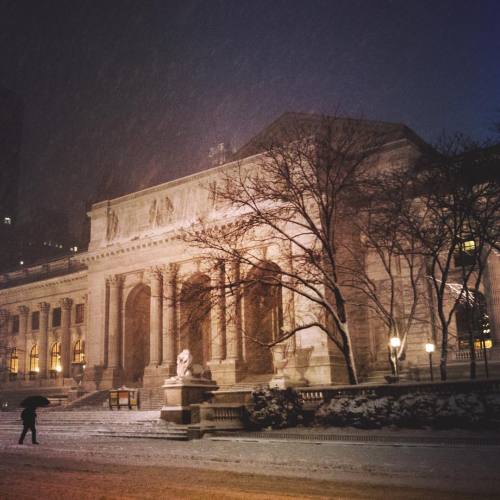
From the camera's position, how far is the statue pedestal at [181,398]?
900 inches

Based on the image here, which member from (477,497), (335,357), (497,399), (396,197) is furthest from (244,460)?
(335,357)

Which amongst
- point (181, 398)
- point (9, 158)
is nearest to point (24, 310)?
point (181, 398)

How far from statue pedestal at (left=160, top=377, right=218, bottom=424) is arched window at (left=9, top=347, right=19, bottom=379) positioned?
41.9 meters

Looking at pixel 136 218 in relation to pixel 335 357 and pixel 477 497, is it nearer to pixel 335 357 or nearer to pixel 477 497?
pixel 335 357

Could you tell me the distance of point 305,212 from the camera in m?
23.9

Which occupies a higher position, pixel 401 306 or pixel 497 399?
pixel 401 306

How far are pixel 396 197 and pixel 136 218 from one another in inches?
967

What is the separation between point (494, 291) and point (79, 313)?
3685 cm

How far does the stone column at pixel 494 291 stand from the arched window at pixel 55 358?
3915 centimetres

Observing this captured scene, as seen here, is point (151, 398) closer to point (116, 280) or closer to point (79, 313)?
point (116, 280)

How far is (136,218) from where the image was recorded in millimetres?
46156

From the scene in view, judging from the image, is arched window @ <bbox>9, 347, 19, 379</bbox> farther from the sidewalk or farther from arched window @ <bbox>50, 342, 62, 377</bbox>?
the sidewalk

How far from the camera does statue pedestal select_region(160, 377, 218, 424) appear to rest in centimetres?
2286

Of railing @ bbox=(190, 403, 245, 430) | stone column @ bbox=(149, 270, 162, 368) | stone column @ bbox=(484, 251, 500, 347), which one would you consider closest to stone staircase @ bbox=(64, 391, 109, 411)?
stone column @ bbox=(149, 270, 162, 368)
